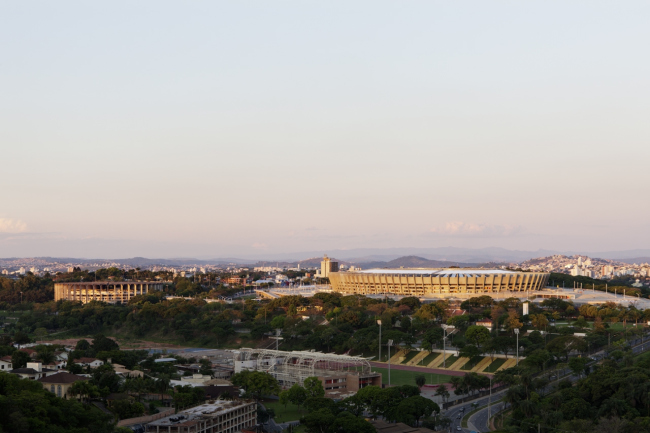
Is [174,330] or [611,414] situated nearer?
[611,414]

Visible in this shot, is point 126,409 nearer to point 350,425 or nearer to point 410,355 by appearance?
point 350,425

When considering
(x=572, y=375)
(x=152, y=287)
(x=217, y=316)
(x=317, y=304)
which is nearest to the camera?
(x=572, y=375)

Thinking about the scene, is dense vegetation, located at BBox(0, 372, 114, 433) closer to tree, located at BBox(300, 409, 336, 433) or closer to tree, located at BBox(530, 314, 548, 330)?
tree, located at BBox(300, 409, 336, 433)

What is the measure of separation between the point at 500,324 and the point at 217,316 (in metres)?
40.0

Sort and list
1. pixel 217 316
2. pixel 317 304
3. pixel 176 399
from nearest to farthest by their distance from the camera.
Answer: pixel 176 399 < pixel 217 316 < pixel 317 304

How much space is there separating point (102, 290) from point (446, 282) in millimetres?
76380

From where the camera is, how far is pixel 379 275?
133625mm

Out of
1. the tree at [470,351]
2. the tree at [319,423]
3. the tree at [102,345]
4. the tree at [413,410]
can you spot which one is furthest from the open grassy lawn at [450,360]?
the tree at [102,345]

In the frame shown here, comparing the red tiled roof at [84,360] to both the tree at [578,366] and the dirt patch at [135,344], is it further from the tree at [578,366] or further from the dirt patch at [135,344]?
the tree at [578,366]

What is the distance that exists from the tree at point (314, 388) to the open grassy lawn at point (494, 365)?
19.9m

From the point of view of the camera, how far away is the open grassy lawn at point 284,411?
2014 inches

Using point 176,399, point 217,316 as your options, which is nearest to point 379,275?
point 217,316

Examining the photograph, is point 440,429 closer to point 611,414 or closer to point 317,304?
point 611,414

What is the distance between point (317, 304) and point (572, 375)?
56658 millimetres
